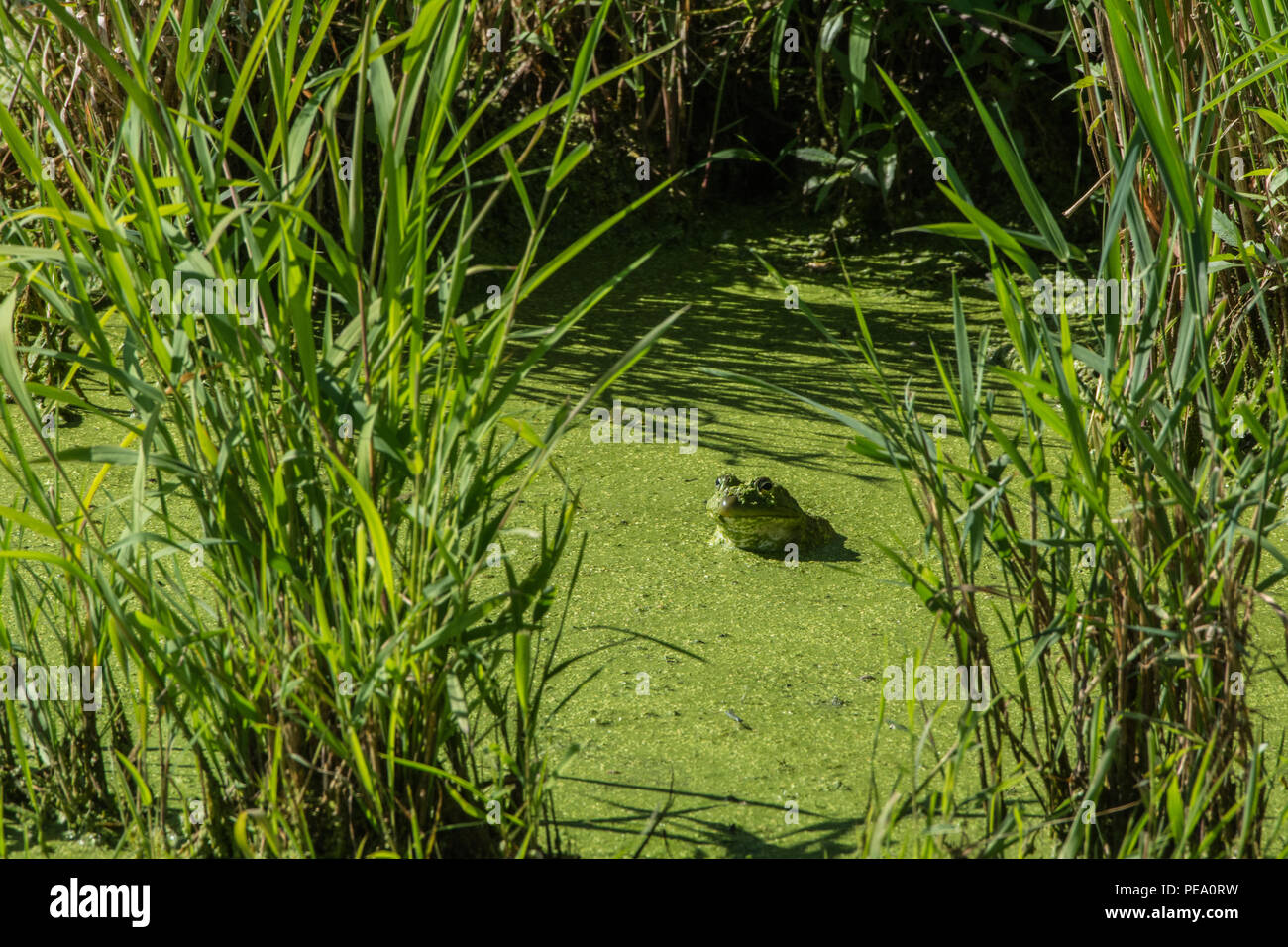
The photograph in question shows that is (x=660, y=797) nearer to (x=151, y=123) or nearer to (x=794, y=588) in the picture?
(x=794, y=588)

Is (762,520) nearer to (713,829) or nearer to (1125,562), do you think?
(713,829)

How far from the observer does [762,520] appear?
198 centimetres

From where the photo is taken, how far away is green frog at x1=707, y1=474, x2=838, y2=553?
1976 millimetres

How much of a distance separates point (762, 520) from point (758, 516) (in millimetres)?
11

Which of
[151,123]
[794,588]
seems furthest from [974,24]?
[151,123]

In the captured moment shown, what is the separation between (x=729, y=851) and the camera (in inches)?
49.9

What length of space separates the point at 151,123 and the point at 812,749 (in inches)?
36.6

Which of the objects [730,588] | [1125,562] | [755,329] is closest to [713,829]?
[1125,562]

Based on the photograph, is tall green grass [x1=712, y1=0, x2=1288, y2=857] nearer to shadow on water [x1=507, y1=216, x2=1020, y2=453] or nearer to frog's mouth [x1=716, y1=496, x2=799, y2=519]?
frog's mouth [x1=716, y1=496, x2=799, y2=519]

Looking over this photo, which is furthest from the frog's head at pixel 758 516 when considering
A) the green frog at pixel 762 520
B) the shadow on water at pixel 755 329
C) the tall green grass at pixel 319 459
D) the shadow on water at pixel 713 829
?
the tall green grass at pixel 319 459

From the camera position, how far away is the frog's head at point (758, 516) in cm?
197

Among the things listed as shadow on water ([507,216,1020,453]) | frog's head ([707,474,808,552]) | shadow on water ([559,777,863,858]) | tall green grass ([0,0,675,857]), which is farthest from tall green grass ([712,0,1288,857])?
shadow on water ([507,216,1020,453])

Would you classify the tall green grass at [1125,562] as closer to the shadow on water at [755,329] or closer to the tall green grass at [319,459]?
the tall green grass at [319,459]

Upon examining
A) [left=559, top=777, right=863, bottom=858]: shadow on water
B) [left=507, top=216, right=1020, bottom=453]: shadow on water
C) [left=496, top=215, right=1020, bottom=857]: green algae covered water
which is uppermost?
[left=507, top=216, right=1020, bottom=453]: shadow on water
